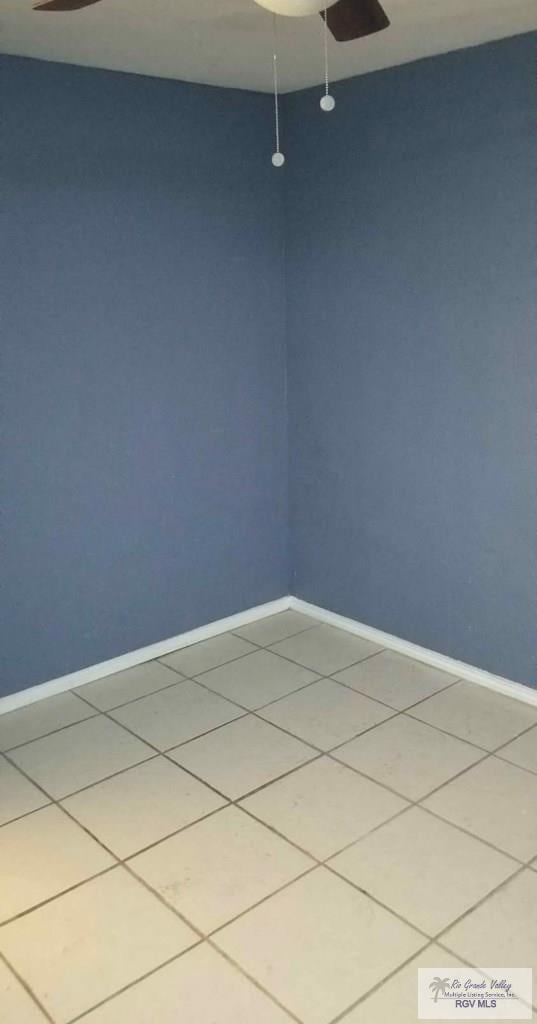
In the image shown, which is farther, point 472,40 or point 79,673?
point 79,673

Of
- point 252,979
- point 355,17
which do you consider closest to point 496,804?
point 252,979

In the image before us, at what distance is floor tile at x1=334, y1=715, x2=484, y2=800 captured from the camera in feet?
7.69

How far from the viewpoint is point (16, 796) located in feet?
7.59

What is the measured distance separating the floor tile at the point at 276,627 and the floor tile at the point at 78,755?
819 millimetres

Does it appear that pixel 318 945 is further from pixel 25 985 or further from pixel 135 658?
pixel 135 658

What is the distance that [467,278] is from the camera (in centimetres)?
263

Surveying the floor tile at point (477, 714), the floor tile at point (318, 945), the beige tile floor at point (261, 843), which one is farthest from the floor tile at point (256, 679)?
the floor tile at point (318, 945)

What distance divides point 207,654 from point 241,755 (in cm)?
74

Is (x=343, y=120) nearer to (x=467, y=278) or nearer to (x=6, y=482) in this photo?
(x=467, y=278)

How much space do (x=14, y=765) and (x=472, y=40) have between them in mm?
2600

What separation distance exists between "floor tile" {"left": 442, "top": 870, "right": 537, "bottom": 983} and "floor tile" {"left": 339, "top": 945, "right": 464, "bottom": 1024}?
0.14ft

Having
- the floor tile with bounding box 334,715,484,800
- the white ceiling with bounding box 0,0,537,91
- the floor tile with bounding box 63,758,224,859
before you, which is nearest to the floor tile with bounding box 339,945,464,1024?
the floor tile with bounding box 334,715,484,800

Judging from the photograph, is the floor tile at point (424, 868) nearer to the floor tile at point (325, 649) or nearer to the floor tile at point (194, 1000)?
the floor tile at point (194, 1000)

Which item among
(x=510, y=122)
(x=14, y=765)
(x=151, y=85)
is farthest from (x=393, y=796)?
(x=151, y=85)
